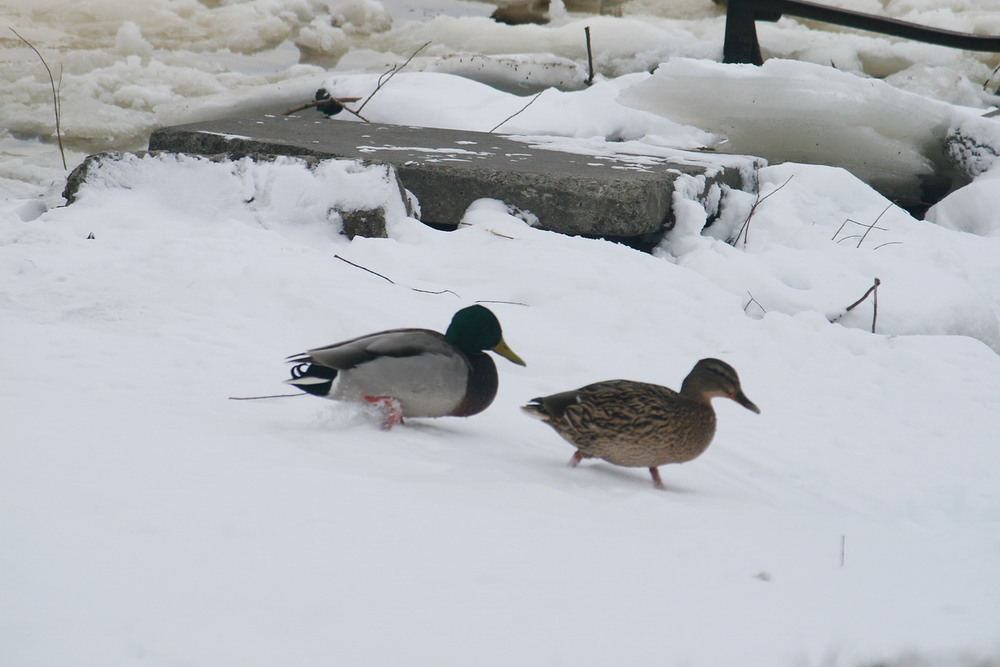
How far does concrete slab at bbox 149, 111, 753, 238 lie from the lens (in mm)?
4812

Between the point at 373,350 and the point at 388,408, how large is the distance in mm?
166

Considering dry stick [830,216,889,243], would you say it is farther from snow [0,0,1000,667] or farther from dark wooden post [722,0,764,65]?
dark wooden post [722,0,764,65]

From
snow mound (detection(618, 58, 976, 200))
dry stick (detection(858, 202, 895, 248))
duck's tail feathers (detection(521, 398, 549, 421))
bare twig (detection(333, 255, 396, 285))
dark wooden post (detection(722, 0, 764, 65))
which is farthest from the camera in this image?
dark wooden post (detection(722, 0, 764, 65))

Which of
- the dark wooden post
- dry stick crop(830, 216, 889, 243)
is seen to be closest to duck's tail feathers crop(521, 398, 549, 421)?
dry stick crop(830, 216, 889, 243)

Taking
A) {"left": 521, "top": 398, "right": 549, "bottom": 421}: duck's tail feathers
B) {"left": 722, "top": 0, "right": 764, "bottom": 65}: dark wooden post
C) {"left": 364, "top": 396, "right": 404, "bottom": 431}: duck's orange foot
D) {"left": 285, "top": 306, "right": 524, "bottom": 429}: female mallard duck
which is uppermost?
{"left": 722, "top": 0, "right": 764, "bottom": 65}: dark wooden post

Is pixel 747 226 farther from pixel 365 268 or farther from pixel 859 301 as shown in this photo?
pixel 365 268

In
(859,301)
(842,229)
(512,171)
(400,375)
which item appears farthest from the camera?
(842,229)

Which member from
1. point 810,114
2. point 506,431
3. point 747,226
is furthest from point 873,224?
point 506,431

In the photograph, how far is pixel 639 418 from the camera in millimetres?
2592

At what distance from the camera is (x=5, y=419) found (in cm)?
206

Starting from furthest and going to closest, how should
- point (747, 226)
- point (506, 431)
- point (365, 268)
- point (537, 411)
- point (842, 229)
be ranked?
1. point (842, 229)
2. point (747, 226)
3. point (365, 268)
4. point (506, 431)
5. point (537, 411)

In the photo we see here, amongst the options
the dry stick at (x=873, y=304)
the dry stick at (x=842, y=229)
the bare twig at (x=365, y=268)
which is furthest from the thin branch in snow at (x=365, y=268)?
the dry stick at (x=842, y=229)

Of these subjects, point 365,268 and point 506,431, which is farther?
point 365,268

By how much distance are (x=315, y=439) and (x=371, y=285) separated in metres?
1.49
